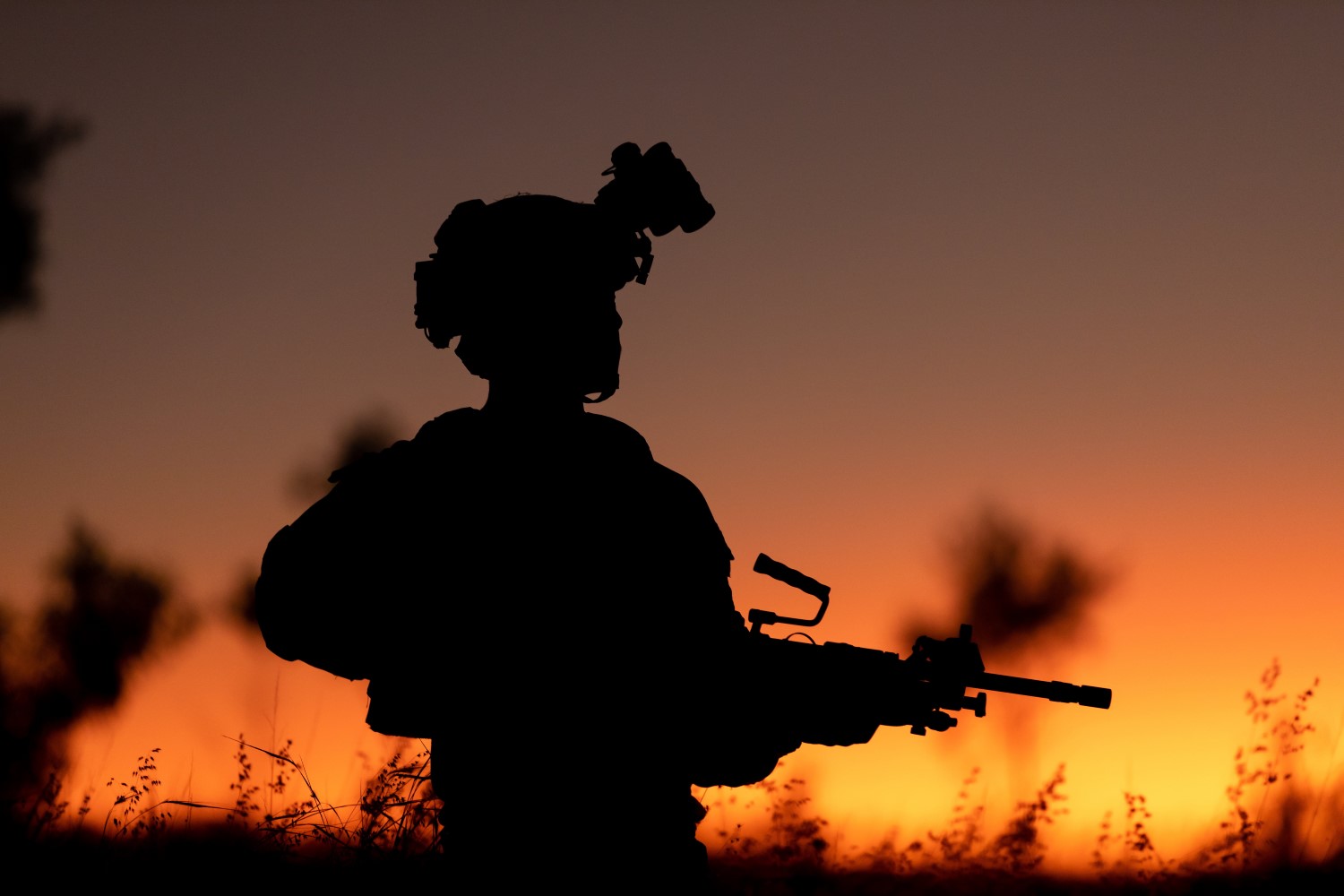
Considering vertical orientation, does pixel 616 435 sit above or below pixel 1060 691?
above

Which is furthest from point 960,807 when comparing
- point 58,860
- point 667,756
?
point 667,756

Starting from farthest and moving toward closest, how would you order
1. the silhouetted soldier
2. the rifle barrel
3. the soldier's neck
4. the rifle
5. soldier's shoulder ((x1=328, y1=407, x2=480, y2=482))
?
1. the rifle barrel
2. the rifle
3. the soldier's neck
4. soldier's shoulder ((x1=328, y1=407, x2=480, y2=482))
5. the silhouetted soldier

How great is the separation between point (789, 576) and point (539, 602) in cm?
117

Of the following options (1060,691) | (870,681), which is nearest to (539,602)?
(870,681)

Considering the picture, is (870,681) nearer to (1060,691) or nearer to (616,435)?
(1060,691)

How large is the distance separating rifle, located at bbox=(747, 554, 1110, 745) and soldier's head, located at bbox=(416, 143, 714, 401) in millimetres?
1073

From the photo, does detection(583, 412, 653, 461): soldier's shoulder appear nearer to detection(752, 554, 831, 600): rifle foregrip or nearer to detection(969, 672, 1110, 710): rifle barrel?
detection(752, 554, 831, 600): rifle foregrip

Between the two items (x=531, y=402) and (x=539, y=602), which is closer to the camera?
(x=539, y=602)

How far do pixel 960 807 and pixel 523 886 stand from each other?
8.14 m

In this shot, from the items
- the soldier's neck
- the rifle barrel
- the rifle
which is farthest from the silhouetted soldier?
the rifle barrel

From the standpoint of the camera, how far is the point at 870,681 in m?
4.56

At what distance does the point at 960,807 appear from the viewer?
10.6 meters

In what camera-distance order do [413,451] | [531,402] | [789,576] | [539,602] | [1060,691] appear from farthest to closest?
1. [1060,691]
2. [789,576]
3. [531,402]
4. [413,451]
5. [539,602]

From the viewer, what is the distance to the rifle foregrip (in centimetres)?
431
